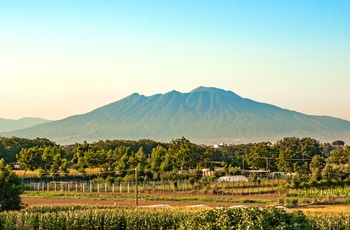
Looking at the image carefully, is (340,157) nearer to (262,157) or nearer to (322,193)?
(262,157)

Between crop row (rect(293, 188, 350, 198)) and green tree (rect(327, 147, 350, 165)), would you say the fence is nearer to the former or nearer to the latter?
crop row (rect(293, 188, 350, 198))

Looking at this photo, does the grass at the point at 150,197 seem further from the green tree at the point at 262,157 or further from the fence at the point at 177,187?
the green tree at the point at 262,157

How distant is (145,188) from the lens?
55.4 meters

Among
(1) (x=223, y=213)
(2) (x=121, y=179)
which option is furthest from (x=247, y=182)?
(1) (x=223, y=213)

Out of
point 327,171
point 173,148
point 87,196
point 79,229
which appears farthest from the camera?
point 173,148

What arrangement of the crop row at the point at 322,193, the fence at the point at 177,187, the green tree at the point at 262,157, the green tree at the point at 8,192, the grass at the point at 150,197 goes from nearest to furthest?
the green tree at the point at 8,192 → the grass at the point at 150,197 → the crop row at the point at 322,193 → the fence at the point at 177,187 → the green tree at the point at 262,157

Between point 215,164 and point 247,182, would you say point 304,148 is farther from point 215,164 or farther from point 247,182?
point 247,182

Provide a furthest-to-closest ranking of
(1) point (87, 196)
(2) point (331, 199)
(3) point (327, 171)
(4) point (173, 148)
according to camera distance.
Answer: (4) point (173, 148), (3) point (327, 171), (1) point (87, 196), (2) point (331, 199)

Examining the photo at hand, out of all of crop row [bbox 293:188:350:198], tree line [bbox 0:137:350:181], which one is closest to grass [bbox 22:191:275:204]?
crop row [bbox 293:188:350:198]

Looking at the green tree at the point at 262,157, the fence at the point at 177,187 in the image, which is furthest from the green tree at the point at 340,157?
the fence at the point at 177,187

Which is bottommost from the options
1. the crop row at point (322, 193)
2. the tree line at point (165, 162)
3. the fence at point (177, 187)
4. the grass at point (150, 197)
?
the grass at point (150, 197)

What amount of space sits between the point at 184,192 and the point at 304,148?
38584 millimetres

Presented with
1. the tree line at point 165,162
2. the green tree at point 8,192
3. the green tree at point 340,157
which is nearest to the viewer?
the green tree at point 8,192

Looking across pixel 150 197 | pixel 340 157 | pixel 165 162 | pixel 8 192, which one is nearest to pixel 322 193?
pixel 150 197
